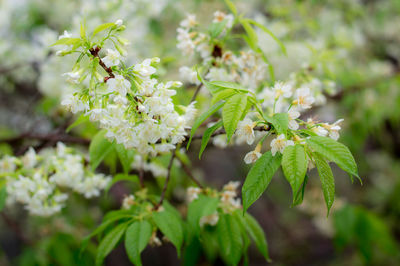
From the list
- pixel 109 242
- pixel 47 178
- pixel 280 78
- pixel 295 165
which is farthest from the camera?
pixel 280 78

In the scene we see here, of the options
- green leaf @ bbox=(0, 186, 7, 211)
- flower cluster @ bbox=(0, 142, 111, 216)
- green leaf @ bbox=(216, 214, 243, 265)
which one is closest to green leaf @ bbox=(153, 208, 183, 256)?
green leaf @ bbox=(216, 214, 243, 265)

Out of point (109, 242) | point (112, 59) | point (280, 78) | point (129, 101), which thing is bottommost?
point (109, 242)

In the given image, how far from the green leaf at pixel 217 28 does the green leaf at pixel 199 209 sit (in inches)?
27.2

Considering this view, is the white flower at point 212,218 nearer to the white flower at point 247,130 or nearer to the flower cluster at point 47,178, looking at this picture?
the white flower at point 247,130

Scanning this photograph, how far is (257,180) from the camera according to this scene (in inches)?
36.4

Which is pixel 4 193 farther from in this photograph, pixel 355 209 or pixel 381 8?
pixel 381 8

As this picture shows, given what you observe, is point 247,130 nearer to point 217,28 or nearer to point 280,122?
point 280,122

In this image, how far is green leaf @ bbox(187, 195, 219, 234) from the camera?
4.19 ft

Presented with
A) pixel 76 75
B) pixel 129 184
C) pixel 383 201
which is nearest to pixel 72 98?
pixel 76 75

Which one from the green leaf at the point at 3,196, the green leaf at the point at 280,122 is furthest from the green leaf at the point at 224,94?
the green leaf at the point at 3,196

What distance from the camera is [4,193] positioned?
152cm

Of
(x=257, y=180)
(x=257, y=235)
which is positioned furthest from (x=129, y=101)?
(x=257, y=235)

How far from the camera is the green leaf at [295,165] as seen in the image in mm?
850

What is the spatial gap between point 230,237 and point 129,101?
669 millimetres
